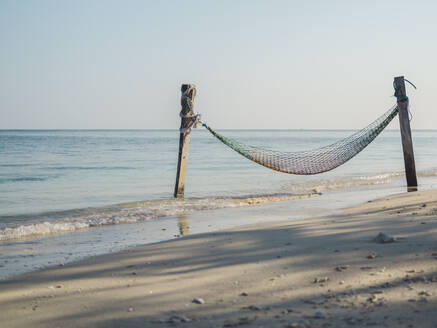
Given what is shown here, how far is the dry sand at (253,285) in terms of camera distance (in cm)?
277

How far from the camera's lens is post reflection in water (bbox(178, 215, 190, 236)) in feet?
22.1

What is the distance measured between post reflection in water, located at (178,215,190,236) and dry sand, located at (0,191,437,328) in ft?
5.02

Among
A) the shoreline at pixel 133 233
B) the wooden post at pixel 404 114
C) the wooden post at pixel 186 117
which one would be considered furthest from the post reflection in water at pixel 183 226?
the wooden post at pixel 404 114

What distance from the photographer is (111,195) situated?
12.6 meters

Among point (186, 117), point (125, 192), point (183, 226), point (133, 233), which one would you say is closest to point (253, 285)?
point (133, 233)

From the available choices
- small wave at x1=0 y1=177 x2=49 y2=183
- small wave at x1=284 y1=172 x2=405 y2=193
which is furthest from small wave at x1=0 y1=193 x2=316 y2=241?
small wave at x1=0 y1=177 x2=49 y2=183

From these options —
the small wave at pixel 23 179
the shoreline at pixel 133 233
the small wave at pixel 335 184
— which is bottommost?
the shoreline at pixel 133 233

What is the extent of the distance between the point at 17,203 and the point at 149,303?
9.23m

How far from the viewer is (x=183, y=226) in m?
7.33

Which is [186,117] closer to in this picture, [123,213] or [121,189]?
[123,213]

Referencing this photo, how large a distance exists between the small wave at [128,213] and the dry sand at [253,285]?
286 cm

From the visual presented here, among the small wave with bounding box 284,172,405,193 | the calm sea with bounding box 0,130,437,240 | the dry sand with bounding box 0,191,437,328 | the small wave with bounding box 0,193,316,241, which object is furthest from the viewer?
the small wave with bounding box 284,172,405,193

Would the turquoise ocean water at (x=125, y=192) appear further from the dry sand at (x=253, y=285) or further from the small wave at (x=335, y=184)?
the dry sand at (x=253, y=285)

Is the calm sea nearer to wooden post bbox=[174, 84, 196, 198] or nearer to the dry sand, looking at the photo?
wooden post bbox=[174, 84, 196, 198]
